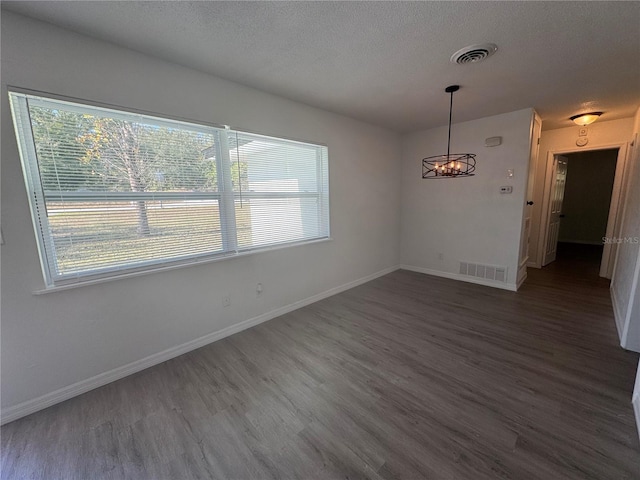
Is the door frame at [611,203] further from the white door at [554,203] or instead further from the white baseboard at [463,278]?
the white baseboard at [463,278]

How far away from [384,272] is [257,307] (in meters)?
2.66

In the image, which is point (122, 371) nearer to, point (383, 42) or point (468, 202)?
point (383, 42)

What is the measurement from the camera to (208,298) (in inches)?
102

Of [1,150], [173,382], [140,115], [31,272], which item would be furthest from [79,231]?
[173,382]

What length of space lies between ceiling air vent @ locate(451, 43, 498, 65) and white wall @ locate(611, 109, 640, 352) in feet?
7.12

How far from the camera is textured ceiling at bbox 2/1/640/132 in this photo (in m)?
1.59

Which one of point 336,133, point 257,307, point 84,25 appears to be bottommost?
point 257,307

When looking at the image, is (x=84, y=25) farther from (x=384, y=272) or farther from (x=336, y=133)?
(x=384, y=272)

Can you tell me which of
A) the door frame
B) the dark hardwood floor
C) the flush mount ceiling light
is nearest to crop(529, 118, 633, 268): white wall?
the door frame

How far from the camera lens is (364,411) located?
5.72ft

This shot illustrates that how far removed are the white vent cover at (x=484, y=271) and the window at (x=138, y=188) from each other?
3177mm

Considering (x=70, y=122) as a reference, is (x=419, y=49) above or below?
above

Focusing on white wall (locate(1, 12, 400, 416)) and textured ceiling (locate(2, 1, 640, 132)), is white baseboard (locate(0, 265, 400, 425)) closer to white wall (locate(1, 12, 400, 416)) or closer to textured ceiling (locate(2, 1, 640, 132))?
white wall (locate(1, 12, 400, 416))

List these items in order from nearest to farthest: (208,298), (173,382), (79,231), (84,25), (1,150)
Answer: (1,150) < (84,25) < (79,231) < (173,382) < (208,298)
